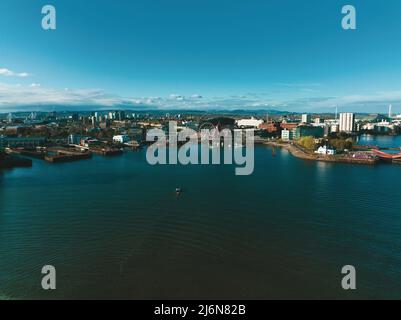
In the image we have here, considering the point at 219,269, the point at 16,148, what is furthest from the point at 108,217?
the point at 16,148

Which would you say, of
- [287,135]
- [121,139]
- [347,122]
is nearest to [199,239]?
[121,139]

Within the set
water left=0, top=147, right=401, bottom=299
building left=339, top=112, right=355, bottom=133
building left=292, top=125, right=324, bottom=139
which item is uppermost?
building left=339, top=112, right=355, bottom=133

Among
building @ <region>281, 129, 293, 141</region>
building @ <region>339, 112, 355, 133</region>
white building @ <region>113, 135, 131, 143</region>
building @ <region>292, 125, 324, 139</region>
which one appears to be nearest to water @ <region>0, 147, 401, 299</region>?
white building @ <region>113, 135, 131, 143</region>

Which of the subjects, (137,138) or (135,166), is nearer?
(135,166)

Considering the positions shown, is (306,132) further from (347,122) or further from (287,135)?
(347,122)

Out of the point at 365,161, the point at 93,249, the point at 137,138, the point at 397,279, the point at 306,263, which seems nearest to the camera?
the point at 397,279

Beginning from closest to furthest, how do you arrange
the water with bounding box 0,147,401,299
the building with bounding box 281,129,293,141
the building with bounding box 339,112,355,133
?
1. the water with bounding box 0,147,401,299
2. the building with bounding box 281,129,293,141
3. the building with bounding box 339,112,355,133

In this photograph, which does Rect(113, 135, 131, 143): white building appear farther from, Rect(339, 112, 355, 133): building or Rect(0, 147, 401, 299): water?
Rect(339, 112, 355, 133): building
